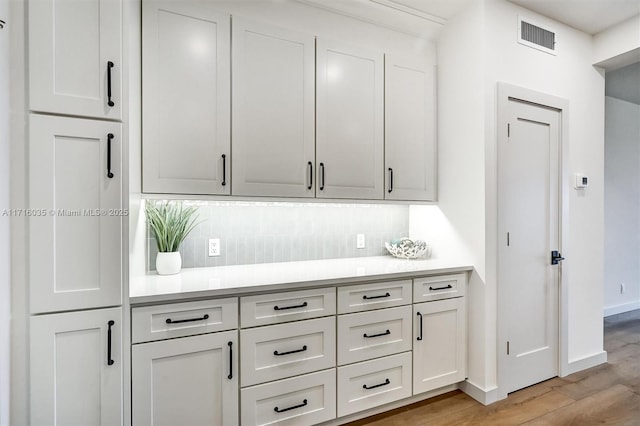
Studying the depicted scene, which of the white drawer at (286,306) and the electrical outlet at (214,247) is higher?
the electrical outlet at (214,247)

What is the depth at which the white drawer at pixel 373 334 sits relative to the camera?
6.54 ft

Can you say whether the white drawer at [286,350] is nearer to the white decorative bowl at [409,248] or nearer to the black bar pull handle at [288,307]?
the black bar pull handle at [288,307]

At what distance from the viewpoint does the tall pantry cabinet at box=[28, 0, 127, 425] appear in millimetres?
1350

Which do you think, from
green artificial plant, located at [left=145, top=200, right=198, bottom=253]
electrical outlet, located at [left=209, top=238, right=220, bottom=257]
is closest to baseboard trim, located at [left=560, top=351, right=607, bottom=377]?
electrical outlet, located at [left=209, top=238, right=220, bottom=257]

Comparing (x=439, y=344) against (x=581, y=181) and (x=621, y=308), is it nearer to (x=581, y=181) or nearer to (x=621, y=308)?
(x=581, y=181)

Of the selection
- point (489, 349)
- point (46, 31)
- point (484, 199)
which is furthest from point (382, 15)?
point (489, 349)

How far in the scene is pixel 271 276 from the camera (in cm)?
198

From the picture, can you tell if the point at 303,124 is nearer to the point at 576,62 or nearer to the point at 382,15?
the point at 382,15

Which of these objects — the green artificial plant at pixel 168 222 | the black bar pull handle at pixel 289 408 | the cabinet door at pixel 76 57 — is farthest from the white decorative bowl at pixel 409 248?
the cabinet door at pixel 76 57

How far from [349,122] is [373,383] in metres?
1.74

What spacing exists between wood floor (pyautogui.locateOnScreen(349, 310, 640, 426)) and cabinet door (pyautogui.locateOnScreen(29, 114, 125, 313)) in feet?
5.59

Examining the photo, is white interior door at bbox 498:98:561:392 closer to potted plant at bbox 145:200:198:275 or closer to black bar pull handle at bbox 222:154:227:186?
black bar pull handle at bbox 222:154:227:186

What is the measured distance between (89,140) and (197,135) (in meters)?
0.59

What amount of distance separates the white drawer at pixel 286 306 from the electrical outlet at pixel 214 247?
69cm
